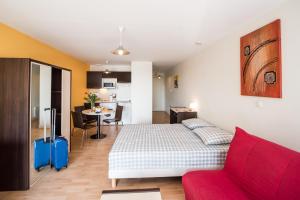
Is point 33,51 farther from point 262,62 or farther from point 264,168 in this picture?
point 264,168

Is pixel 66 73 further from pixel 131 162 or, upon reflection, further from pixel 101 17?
pixel 131 162

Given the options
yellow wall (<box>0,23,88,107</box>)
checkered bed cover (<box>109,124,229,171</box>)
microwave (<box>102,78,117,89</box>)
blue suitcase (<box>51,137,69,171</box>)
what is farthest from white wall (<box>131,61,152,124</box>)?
checkered bed cover (<box>109,124,229,171</box>)

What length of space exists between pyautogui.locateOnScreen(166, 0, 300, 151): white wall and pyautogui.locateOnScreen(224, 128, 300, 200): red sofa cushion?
478 mm

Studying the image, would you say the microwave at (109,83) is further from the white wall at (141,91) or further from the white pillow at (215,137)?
the white pillow at (215,137)

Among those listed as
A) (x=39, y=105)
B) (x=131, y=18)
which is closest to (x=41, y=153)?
(x=39, y=105)

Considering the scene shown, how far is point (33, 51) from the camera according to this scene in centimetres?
324

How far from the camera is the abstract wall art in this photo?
1.91 meters

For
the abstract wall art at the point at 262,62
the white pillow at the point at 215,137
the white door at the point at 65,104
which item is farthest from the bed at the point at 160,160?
the white door at the point at 65,104

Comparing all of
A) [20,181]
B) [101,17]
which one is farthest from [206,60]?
[20,181]

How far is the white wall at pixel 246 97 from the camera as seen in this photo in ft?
5.69

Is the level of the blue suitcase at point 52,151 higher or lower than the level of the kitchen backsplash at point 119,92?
lower

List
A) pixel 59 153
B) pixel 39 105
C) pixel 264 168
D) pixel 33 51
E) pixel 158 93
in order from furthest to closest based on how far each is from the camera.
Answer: pixel 158 93 → pixel 33 51 → pixel 59 153 → pixel 39 105 → pixel 264 168

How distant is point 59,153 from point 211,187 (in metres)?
2.45

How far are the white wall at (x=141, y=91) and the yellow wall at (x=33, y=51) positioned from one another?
6.15ft
